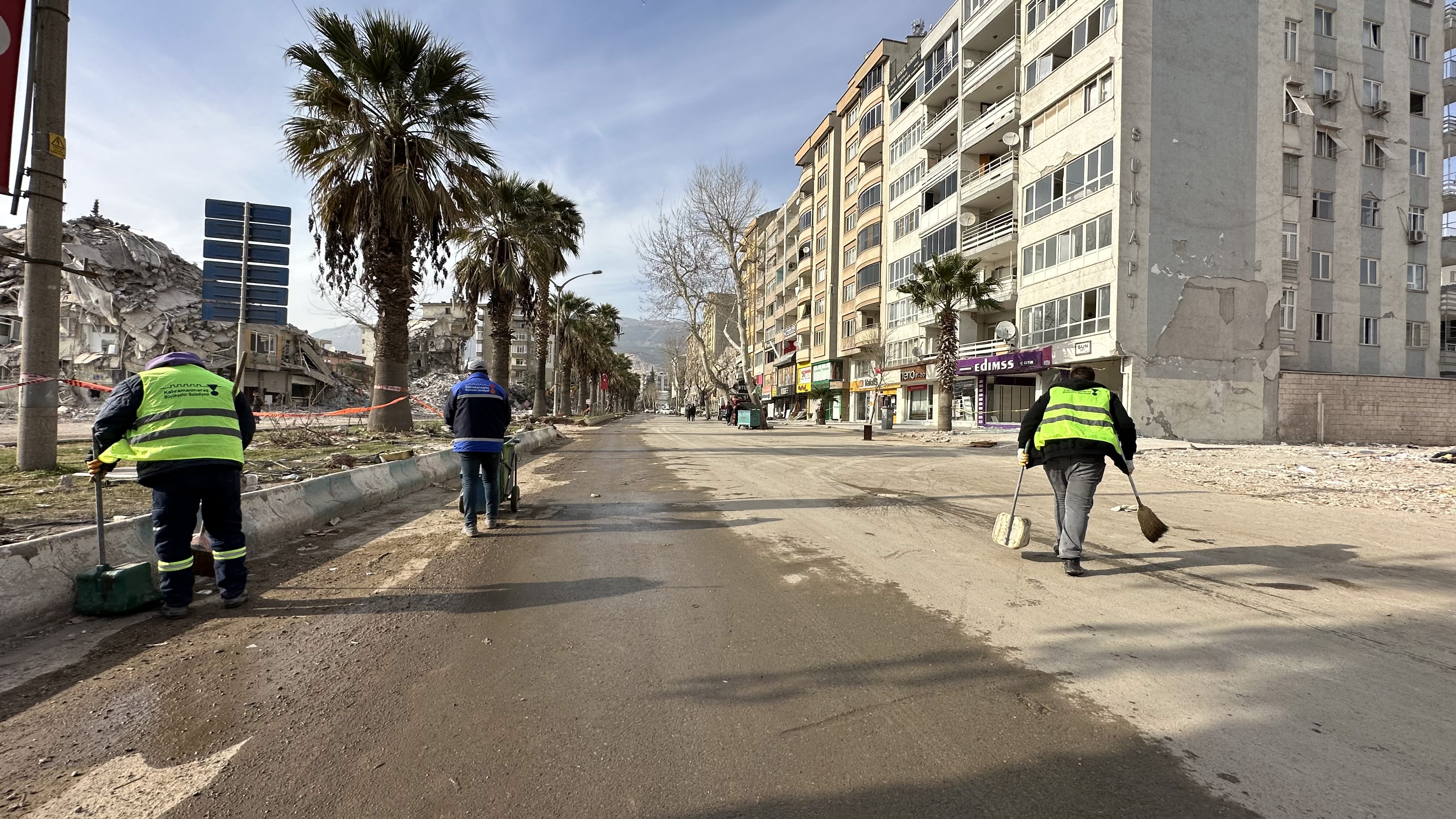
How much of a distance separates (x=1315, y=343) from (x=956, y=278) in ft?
48.5

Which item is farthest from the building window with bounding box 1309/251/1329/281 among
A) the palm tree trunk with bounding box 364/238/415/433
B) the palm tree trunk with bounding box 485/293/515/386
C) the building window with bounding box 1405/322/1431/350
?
the palm tree trunk with bounding box 364/238/415/433

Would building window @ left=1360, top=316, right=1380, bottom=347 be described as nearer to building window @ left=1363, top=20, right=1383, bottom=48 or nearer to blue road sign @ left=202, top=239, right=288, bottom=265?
building window @ left=1363, top=20, right=1383, bottom=48

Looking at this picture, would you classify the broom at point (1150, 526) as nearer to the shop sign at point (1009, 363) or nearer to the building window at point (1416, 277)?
the shop sign at point (1009, 363)

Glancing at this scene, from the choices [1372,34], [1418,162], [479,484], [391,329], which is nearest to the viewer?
[479,484]

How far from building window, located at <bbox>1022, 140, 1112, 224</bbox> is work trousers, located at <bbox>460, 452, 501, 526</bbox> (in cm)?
2702

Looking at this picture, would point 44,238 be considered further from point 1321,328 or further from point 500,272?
point 1321,328

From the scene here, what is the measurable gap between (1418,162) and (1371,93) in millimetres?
4099

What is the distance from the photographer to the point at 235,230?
11.9 metres

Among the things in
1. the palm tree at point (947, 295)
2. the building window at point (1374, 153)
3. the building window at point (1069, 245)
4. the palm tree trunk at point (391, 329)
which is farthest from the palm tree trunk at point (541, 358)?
the building window at point (1374, 153)

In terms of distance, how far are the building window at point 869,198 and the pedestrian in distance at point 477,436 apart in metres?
44.9

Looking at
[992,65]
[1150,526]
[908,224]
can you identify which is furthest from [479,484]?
[908,224]

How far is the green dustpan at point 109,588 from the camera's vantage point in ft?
13.3

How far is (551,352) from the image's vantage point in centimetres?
10631

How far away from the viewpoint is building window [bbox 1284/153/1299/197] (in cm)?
2761
